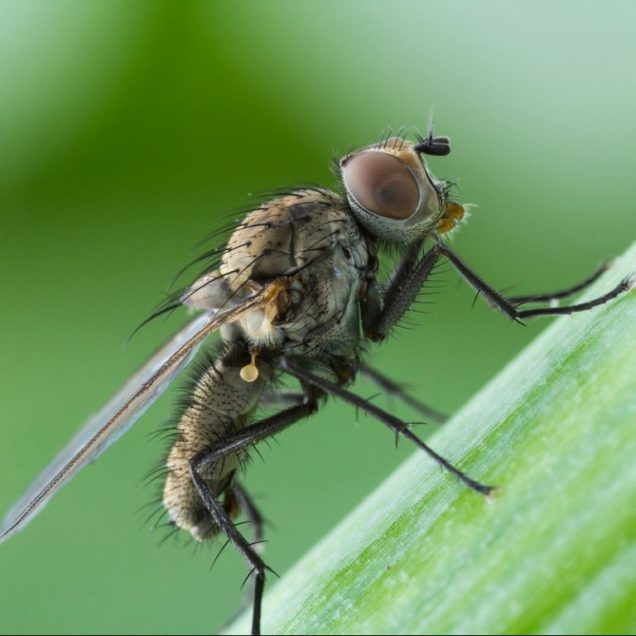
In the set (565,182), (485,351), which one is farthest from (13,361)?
(565,182)

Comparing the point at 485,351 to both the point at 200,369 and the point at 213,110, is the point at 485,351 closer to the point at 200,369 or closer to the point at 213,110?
the point at 200,369

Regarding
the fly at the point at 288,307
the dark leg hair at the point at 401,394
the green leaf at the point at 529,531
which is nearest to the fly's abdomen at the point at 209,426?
the fly at the point at 288,307

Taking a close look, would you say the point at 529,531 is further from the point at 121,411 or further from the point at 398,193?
the point at 398,193

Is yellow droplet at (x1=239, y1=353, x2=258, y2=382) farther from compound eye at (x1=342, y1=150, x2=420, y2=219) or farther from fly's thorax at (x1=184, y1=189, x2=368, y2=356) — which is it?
compound eye at (x1=342, y1=150, x2=420, y2=219)

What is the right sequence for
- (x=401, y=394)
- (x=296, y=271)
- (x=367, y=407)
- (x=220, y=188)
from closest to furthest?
(x=367, y=407), (x=296, y=271), (x=401, y=394), (x=220, y=188)

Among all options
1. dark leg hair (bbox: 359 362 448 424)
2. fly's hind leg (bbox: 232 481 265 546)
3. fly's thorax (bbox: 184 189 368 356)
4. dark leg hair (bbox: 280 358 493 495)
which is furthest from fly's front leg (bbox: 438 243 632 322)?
fly's hind leg (bbox: 232 481 265 546)

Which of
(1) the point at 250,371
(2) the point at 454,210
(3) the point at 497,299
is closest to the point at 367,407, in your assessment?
(3) the point at 497,299
